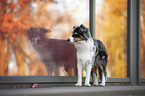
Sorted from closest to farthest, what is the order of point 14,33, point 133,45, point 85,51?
1. point 85,51
2. point 14,33
3. point 133,45

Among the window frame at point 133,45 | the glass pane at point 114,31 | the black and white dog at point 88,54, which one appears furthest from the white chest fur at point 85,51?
the window frame at point 133,45

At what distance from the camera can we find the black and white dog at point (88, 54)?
3.75m

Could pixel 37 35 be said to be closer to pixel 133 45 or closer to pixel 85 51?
pixel 85 51

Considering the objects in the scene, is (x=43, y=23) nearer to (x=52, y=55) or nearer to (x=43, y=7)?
(x=43, y=7)

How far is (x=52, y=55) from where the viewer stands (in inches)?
169

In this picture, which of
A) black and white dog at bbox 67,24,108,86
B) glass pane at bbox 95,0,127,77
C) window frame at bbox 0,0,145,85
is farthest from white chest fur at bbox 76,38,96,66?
window frame at bbox 0,0,145,85

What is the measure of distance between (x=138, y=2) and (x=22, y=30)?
230cm

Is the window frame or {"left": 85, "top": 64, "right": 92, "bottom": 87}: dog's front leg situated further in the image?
the window frame

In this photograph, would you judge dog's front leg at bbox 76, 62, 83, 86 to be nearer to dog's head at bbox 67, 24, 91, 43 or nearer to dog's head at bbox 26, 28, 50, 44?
dog's head at bbox 67, 24, 91, 43

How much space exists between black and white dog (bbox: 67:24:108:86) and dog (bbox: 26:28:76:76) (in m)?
0.40

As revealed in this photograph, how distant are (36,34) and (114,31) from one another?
1.53 meters

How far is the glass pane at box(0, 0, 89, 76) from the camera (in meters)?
3.99

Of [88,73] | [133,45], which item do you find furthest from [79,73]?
[133,45]

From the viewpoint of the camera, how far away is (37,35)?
4.23 metres
